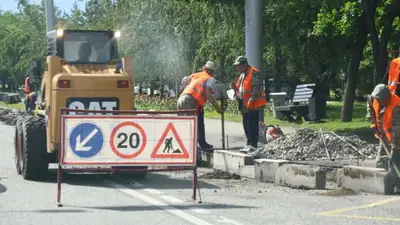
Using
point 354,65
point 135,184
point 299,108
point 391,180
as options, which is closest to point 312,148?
point 391,180

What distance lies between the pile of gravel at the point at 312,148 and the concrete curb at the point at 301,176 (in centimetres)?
159

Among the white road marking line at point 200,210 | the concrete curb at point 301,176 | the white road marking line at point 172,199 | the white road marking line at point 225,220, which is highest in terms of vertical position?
the concrete curb at point 301,176

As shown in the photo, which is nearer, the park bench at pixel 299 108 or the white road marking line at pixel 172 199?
the white road marking line at pixel 172 199

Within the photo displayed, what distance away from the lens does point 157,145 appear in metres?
10.8

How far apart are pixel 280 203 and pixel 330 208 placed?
29.6 inches

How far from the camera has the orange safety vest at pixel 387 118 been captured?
1139cm

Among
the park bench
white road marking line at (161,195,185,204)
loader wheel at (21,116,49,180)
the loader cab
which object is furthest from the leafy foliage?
white road marking line at (161,195,185,204)

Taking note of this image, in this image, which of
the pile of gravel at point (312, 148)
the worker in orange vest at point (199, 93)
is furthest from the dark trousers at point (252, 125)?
the worker in orange vest at point (199, 93)

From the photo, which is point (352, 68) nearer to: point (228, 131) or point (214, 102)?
point (228, 131)

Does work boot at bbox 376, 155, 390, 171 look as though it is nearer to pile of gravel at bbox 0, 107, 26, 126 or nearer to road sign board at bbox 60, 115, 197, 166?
road sign board at bbox 60, 115, 197, 166

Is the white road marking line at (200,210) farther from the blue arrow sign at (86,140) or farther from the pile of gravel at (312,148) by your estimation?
the pile of gravel at (312,148)

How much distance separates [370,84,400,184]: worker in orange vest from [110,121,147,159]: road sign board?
11.5 ft

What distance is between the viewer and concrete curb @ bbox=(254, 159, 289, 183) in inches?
496

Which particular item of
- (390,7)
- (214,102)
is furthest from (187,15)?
(214,102)
